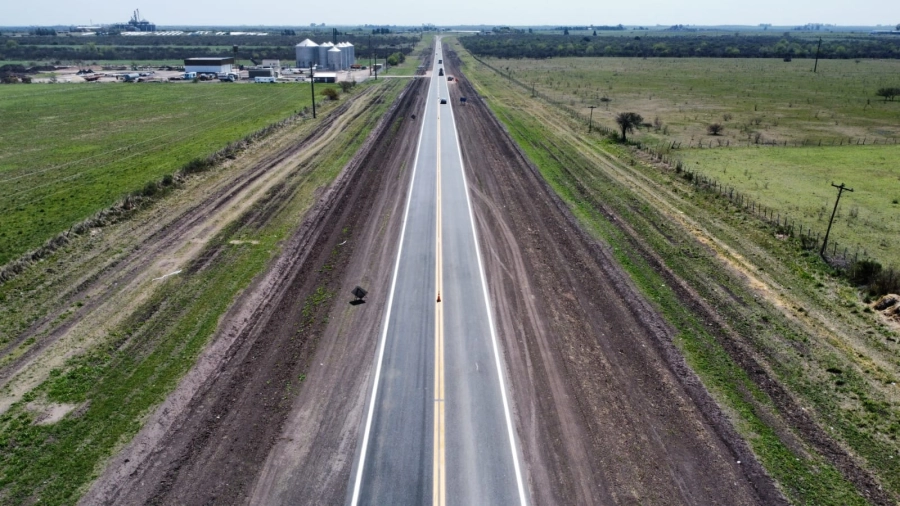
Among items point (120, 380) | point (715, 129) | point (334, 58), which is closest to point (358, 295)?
point (120, 380)

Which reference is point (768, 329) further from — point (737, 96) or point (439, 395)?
point (737, 96)

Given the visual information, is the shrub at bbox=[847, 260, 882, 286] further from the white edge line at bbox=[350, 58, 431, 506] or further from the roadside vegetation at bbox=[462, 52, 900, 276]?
the white edge line at bbox=[350, 58, 431, 506]

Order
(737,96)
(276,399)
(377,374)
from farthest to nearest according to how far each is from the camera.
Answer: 1. (737,96)
2. (377,374)
3. (276,399)

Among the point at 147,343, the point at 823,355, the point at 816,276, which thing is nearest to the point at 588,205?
the point at 816,276

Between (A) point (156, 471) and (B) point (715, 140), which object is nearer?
(A) point (156, 471)

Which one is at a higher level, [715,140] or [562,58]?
[562,58]

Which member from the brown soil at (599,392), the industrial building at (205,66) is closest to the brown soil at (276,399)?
the brown soil at (599,392)

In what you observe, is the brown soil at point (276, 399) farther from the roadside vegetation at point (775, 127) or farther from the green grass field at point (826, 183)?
the roadside vegetation at point (775, 127)

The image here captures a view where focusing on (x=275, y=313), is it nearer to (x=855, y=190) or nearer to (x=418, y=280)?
(x=418, y=280)
